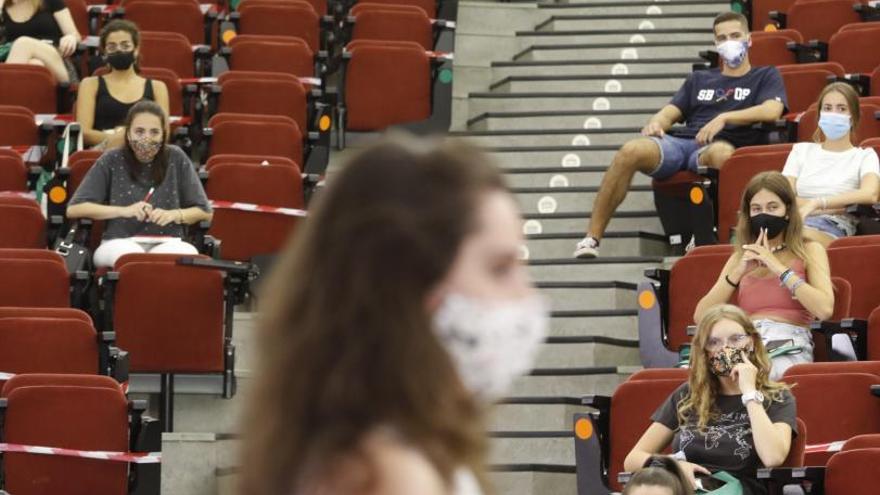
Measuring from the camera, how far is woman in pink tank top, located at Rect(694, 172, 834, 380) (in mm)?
5391

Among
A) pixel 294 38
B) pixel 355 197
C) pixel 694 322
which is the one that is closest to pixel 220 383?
pixel 694 322

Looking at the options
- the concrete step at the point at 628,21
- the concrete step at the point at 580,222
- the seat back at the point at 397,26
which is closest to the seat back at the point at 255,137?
the concrete step at the point at 580,222

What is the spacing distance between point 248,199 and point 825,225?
6.95 ft

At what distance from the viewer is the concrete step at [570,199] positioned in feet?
24.8

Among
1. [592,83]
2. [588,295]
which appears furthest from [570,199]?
[592,83]

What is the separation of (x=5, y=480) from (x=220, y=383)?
101 centimetres

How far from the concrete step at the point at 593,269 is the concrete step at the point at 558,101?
170 cm

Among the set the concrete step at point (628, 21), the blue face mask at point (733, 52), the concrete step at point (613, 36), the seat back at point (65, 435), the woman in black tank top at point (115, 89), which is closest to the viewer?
the seat back at point (65, 435)

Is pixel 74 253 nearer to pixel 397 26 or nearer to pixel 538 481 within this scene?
pixel 538 481

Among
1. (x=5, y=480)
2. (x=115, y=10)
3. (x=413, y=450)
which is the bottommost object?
(x=5, y=480)

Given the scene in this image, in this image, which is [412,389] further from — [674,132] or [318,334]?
[674,132]

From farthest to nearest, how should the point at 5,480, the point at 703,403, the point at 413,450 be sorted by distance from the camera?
the point at 5,480 < the point at 703,403 < the point at 413,450

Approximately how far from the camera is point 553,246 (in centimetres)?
726

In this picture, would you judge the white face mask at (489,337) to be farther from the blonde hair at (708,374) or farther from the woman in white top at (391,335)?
the blonde hair at (708,374)
